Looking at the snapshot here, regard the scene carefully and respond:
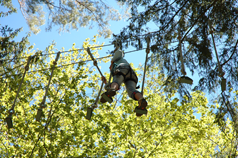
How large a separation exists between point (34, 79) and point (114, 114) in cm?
513

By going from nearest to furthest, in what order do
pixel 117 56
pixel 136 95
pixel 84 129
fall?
pixel 136 95
pixel 117 56
pixel 84 129

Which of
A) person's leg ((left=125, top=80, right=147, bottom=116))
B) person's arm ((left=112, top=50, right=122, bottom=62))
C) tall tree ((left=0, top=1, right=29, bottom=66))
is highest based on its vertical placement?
tall tree ((left=0, top=1, right=29, bottom=66))

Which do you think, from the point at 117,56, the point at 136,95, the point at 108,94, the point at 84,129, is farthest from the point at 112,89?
the point at 84,129

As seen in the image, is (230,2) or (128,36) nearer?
(230,2)

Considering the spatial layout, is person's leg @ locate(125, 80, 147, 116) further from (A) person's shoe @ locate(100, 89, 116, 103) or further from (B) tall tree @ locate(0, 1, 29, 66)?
(B) tall tree @ locate(0, 1, 29, 66)

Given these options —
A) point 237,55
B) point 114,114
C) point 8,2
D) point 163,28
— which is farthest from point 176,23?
point 8,2

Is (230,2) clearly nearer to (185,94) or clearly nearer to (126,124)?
(185,94)

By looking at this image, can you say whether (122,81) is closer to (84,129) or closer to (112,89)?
(112,89)

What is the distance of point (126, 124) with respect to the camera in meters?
7.56

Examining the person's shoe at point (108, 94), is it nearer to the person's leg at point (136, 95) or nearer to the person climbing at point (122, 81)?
the person climbing at point (122, 81)

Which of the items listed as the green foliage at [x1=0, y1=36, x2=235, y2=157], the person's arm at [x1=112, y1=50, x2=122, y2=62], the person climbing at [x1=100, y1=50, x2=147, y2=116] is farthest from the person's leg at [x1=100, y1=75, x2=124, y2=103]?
the green foliage at [x1=0, y1=36, x2=235, y2=157]

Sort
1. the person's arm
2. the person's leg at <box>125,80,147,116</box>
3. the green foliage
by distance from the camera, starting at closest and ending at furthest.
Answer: the person's leg at <box>125,80,147,116</box> → the person's arm → the green foliage

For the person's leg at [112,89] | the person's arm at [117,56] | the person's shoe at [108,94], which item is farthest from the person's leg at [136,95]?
the person's arm at [117,56]

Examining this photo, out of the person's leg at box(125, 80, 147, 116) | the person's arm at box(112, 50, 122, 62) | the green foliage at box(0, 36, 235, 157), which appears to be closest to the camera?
the person's leg at box(125, 80, 147, 116)
